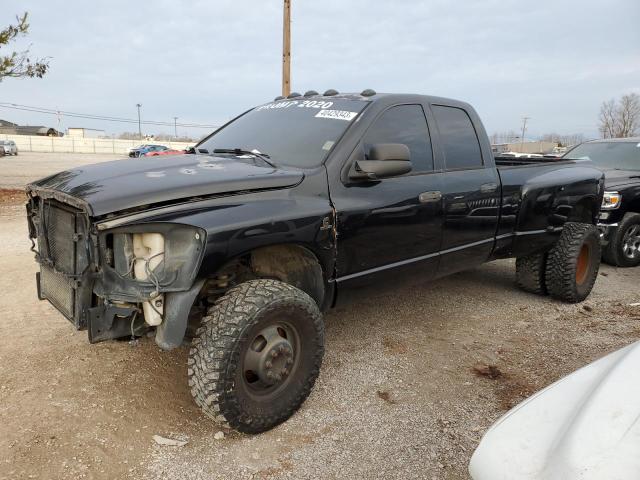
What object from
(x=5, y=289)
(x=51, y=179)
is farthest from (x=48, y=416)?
(x=5, y=289)

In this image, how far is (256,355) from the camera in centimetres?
270

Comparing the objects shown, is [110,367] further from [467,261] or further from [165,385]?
[467,261]

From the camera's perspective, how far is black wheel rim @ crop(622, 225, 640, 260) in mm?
6820

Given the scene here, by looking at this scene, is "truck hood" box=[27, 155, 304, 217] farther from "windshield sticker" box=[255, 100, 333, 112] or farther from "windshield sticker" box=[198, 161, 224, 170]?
"windshield sticker" box=[255, 100, 333, 112]

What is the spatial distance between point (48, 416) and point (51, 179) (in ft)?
4.40

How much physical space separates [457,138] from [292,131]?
4.70 ft

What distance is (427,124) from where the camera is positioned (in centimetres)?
385

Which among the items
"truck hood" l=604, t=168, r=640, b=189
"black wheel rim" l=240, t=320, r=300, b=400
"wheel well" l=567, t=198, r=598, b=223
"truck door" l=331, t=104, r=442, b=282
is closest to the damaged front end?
"black wheel rim" l=240, t=320, r=300, b=400

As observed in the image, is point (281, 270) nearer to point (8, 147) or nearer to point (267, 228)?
point (267, 228)

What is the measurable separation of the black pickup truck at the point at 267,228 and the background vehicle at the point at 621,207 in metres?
2.93

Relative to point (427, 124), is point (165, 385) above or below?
below

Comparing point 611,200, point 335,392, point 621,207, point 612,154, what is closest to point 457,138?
point 335,392

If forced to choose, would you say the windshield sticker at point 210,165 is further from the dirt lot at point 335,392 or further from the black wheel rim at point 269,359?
the dirt lot at point 335,392

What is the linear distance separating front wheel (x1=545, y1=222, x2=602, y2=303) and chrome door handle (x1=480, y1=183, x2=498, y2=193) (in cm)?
128
